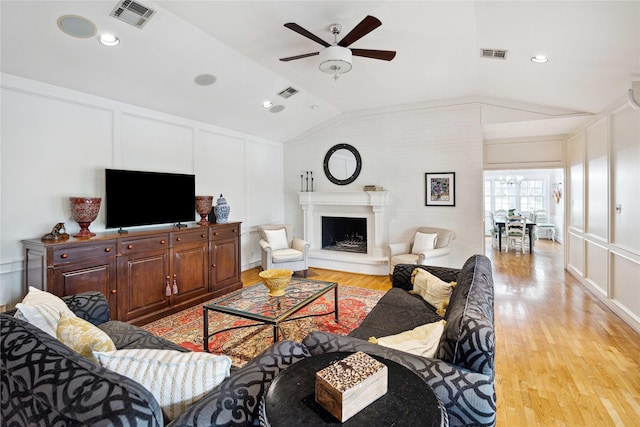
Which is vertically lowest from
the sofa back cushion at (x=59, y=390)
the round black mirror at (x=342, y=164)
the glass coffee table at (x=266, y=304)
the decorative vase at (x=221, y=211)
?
the glass coffee table at (x=266, y=304)

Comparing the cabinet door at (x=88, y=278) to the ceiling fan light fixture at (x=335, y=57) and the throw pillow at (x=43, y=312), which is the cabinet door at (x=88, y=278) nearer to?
the throw pillow at (x=43, y=312)

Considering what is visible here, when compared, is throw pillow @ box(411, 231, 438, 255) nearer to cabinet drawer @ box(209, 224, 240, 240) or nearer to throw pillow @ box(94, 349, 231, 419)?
cabinet drawer @ box(209, 224, 240, 240)

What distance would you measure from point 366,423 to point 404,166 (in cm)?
508

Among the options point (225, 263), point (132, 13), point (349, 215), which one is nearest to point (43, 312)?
point (132, 13)

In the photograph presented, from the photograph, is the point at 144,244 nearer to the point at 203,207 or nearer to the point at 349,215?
the point at 203,207

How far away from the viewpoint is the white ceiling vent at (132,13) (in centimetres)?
256

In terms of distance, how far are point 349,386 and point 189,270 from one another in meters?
3.45

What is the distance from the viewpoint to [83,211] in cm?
317

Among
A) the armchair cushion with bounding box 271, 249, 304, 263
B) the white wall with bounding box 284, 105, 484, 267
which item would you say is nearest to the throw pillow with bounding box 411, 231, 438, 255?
the white wall with bounding box 284, 105, 484, 267

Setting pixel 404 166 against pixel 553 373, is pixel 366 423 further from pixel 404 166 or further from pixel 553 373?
pixel 404 166

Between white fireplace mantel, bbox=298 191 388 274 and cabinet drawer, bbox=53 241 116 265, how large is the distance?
11.6 feet

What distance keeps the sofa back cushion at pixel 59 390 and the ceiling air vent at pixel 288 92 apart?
422 centimetres

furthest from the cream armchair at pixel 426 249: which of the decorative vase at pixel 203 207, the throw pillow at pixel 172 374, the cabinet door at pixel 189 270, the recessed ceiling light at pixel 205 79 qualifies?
the throw pillow at pixel 172 374

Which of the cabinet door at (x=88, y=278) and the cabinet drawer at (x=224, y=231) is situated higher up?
the cabinet drawer at (x=224, y=231)
